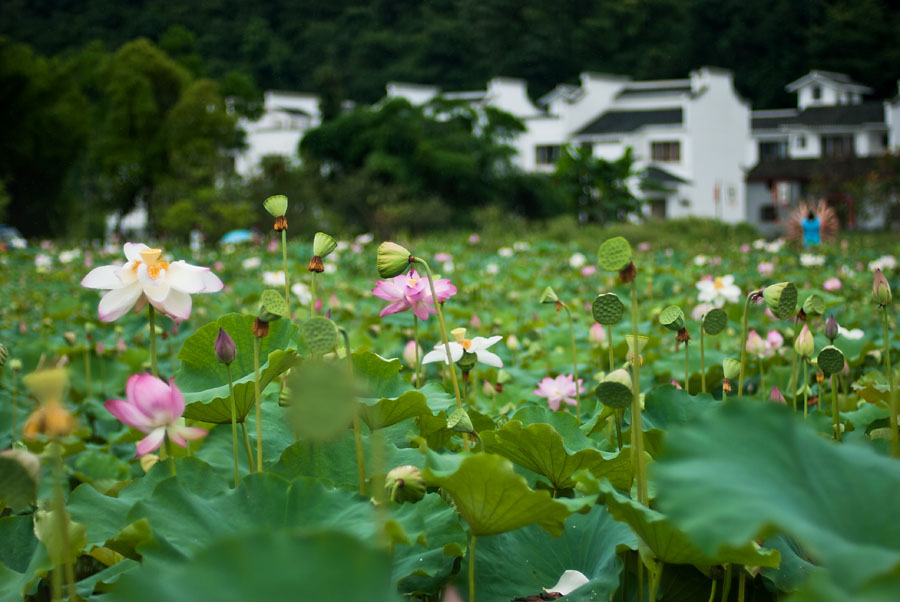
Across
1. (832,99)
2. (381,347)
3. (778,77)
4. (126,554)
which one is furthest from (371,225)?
(778,77)

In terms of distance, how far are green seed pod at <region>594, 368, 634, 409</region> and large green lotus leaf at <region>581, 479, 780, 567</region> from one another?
61mm

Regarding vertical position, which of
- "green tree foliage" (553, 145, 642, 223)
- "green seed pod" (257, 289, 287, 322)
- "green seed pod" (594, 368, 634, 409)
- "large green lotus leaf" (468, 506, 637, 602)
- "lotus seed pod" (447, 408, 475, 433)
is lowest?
"large green lotus leaf" (468, 506, 637, 602)

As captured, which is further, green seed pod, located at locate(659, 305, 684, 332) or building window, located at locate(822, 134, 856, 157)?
building window, located at locate(822, 134, 856, 157)

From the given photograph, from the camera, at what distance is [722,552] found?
56 centimetres

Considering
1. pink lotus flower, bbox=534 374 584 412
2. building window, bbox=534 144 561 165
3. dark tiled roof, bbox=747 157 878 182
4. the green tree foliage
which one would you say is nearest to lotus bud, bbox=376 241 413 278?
pink lotus flower, bbox=534 374 584 412

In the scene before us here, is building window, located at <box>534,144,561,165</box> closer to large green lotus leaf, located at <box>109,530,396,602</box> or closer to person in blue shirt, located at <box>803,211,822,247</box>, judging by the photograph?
person in blue shirt, located at <box>803,211,822,247</box>

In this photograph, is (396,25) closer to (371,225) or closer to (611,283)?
(371,225)

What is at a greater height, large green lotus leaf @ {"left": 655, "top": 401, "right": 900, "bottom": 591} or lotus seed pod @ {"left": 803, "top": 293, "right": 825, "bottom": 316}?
lotus seed pod @ {"left": 803, "top": 293, "right": 825, "bottom": 316}

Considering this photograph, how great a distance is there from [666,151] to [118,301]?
2406cm

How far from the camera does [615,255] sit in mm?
601

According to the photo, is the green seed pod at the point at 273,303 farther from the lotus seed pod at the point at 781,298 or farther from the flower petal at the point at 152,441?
the lotus seed pod at the point at 781,298

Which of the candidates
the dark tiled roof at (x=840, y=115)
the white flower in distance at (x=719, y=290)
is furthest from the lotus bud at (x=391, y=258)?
the dark tiled roof at (x=840, y=115)

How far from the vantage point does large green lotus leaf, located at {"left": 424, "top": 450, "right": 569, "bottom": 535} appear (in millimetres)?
551

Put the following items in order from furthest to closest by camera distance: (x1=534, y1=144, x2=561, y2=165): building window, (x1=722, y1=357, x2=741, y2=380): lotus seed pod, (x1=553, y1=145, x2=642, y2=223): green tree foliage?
(x1=534, y1=144, x2=561, y2=165): building window, (x1=553, y1=145, x2=642, y2=223): green tree foliage, (x1=722, y1=357, x2=741, y2=380): lotus seed pod
